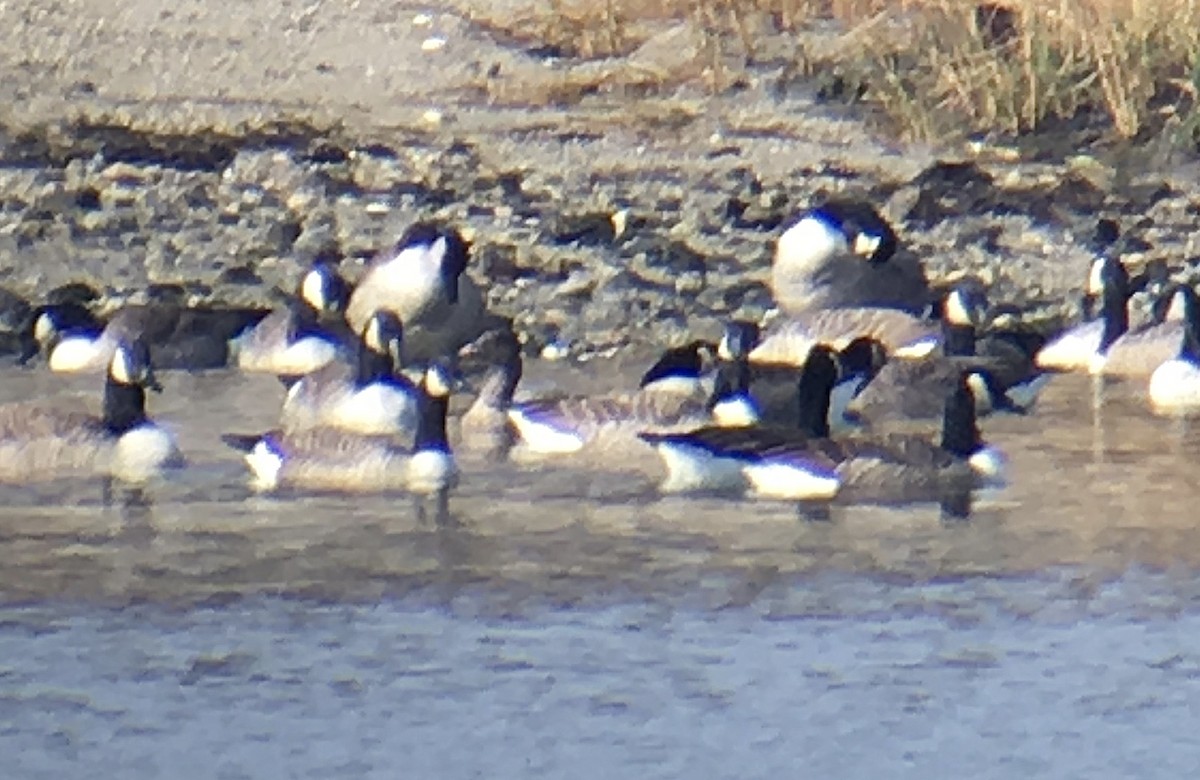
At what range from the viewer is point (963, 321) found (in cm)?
1566

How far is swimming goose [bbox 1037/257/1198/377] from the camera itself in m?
15.3

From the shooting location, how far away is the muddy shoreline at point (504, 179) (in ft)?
55.3

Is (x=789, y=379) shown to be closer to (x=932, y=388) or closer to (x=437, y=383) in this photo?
(x=932, y=388)

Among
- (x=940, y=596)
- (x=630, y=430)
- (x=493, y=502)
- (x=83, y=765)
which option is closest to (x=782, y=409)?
(x=630, y=430)

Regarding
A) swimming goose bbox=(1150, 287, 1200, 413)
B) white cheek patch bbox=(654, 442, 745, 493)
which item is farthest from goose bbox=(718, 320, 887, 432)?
swimming goose bbox=(1150, 287, 1200, 413)

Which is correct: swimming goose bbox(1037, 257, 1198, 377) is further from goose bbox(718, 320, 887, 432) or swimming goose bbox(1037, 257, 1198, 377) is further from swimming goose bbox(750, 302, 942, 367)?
goose bbox(718, 320, 887, 432)

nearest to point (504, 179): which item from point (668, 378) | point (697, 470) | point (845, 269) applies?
point (845, 269)

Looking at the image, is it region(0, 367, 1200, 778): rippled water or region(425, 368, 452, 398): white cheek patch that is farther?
region(425, 368, 452, 398): white cheek patch

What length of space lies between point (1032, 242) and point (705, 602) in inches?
272

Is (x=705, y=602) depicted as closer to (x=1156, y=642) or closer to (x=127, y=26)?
(x=1156, y=642)

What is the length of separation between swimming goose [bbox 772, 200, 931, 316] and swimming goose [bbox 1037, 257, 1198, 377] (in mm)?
924

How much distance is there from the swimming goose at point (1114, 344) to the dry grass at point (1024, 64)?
212 cm

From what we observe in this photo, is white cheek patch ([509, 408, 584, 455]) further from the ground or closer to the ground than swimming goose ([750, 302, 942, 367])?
closer to the ground

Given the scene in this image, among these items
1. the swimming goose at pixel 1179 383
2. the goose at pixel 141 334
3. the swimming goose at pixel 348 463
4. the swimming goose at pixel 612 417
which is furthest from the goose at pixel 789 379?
the goose at pixel 141 334
